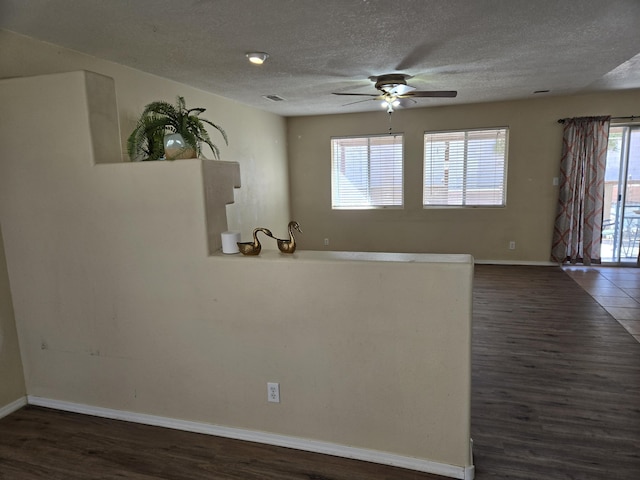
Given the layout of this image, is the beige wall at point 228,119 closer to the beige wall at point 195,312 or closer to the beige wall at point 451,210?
the beige wall at point 195,312

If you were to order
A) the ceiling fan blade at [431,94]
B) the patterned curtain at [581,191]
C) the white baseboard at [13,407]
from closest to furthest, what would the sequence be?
the white baseboard at [13,407], the ceiling fan blade at [431,94], the patterned curtain at [581,191]

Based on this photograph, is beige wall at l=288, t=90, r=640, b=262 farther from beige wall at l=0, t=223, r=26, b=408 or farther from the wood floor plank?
beige wall at l=0, t=223, r=26, b=408

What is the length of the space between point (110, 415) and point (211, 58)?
275cm

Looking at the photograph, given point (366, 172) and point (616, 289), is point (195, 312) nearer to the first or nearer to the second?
point (366, 172)

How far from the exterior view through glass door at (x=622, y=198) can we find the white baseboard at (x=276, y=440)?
5.55m

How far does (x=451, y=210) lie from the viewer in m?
6.41

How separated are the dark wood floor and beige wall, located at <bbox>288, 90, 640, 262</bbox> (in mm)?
3079

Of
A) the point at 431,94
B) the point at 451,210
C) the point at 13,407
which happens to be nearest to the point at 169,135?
the point at 13,407

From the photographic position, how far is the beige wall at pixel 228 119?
2688mm

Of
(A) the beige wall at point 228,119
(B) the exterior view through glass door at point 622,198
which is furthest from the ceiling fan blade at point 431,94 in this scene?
(B) the exterior view through glass door at point 622,198

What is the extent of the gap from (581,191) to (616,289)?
1581 millimetres

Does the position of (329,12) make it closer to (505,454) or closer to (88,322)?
(88,322)

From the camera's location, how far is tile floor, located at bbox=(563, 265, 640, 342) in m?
4.04

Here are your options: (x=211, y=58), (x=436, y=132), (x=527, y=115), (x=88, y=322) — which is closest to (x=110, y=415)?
(x=88, y=322)
